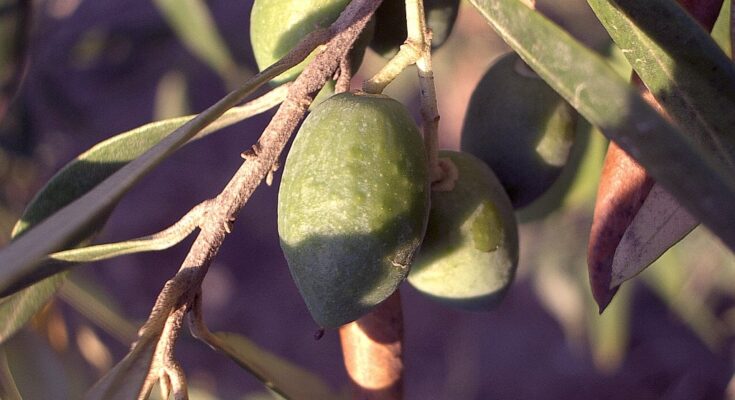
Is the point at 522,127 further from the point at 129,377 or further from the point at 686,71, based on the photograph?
the point at 129,377

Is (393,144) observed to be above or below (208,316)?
above

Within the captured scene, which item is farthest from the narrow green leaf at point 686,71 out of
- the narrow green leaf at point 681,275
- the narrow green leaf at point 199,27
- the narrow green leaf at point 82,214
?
the narrow green leaf at point 199,27

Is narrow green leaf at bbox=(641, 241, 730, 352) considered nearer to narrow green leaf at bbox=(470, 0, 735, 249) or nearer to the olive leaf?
the olive leaf

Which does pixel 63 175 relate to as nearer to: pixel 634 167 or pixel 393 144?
pixel 393 144

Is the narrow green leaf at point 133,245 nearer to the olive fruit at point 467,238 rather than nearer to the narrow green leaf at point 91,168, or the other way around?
the narrow green leaf at point 91,168

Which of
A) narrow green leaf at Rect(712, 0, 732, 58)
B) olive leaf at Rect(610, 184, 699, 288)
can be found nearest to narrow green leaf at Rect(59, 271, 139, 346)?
olive leaf at Rect(610, 184, 699, 288)

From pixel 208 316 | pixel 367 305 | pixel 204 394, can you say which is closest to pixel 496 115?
pixel 367 305

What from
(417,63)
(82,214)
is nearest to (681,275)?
(417,63)
